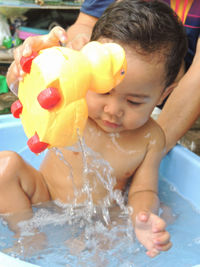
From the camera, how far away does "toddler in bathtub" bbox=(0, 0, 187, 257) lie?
95cm

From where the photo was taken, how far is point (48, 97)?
2.31 feet

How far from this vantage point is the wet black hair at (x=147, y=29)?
96 cm

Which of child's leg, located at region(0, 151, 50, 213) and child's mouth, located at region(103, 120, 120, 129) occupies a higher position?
child's mouth, located at region(103, 120, 120, 129)

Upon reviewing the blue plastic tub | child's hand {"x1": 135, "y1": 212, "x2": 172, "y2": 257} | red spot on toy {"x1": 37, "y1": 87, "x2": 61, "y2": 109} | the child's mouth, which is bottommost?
the blue plastic tub

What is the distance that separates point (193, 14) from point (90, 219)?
104 centimetres

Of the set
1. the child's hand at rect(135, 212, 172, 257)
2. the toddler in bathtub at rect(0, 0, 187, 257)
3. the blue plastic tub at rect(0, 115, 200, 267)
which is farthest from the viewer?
the blue plastic tub at rect(0, 115, 200, 267)

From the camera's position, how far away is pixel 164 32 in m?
0.99

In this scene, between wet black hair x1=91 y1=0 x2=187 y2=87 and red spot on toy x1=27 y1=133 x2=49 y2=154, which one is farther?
wet black hair x1=91 y1=0 x2=187 y2=87

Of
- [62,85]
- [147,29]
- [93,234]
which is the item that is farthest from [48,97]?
[93,234]

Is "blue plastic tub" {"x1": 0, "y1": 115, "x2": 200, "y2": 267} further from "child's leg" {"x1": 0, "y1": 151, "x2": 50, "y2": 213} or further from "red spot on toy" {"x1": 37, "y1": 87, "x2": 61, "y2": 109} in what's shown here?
"red spot on toy" {"x1": 37, "y1": 87, "x2": 61, "y2": 109}

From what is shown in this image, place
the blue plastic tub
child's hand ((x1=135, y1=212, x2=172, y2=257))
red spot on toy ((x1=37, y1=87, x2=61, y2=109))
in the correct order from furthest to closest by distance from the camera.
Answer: the blue plastic tub, child's hand ((x1=135, y1=212, x2=172, y2=257)), red spot on toy ((x1=37, y1=87, x2=61, y2=109))

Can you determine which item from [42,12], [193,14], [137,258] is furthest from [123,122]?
[42,12]

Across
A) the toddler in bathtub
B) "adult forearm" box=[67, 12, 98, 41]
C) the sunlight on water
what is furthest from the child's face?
"adult forearm" box=[67, 12, 98, 41]

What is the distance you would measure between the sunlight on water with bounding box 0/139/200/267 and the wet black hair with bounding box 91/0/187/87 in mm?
326
